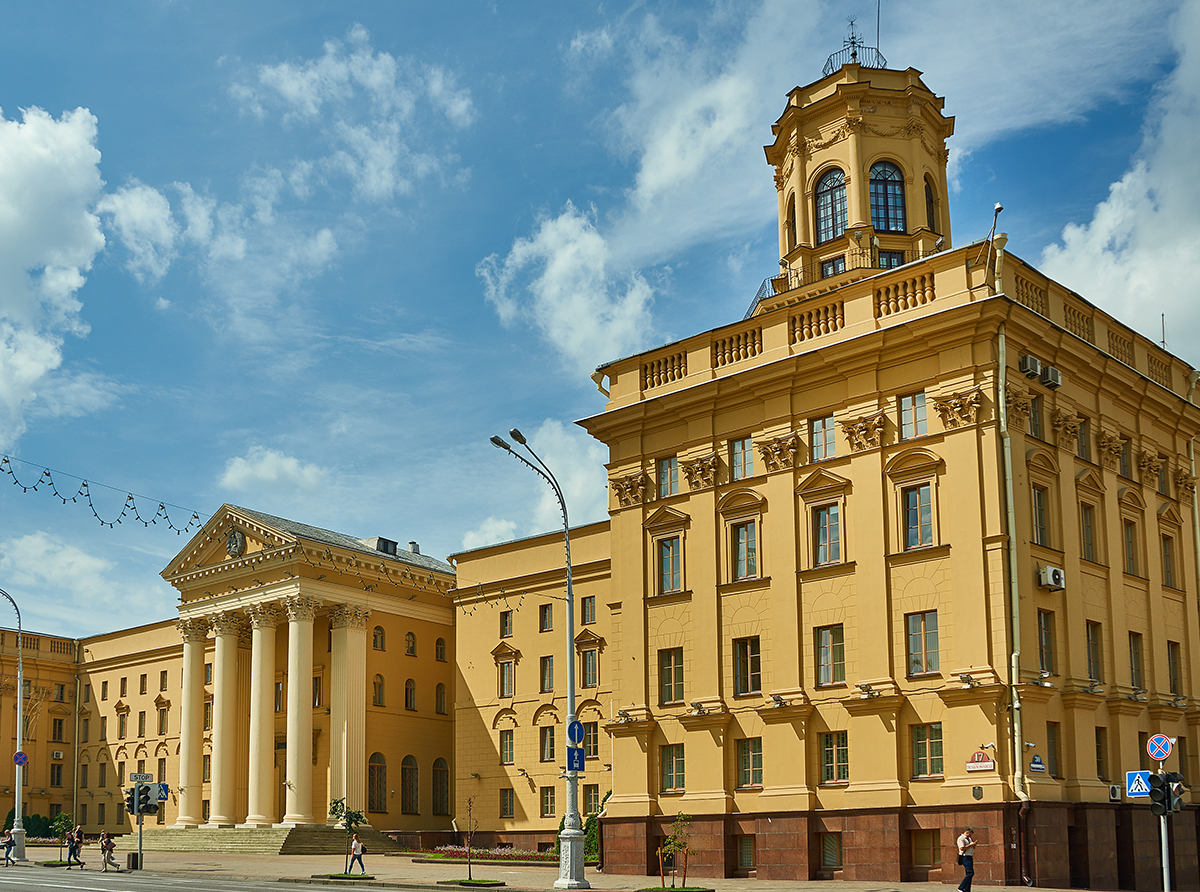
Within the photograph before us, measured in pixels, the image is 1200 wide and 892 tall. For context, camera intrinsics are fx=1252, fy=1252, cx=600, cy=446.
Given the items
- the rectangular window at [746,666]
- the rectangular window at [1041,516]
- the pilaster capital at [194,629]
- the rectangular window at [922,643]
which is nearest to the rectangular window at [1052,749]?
the rectangular window at [922,643]

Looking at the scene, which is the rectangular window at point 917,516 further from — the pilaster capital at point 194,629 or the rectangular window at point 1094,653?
the pilaster capital at point 194,629

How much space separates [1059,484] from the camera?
33656 mm

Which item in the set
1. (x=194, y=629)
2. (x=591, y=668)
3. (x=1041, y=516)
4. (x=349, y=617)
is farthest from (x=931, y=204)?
(x=194, y=629)

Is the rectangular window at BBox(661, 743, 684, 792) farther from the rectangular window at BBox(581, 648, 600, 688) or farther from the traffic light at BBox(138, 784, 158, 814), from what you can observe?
the rectangular window at BBox(581, 648, 600, 688)

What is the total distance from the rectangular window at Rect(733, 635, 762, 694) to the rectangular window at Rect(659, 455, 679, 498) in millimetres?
5445

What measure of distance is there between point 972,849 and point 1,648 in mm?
71446

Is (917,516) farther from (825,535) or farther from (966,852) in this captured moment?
(966,852)

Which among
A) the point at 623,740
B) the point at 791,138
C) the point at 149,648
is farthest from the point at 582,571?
the point at 149,648

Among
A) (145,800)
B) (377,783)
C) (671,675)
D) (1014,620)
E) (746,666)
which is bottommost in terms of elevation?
(377,783)

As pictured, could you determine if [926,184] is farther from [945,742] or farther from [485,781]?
[485,781]

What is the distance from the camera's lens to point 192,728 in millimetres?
66938

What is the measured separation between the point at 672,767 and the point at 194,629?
128 ft

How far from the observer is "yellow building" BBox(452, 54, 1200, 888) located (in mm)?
31047

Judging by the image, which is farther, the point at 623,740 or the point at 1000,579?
the point at 623,740
